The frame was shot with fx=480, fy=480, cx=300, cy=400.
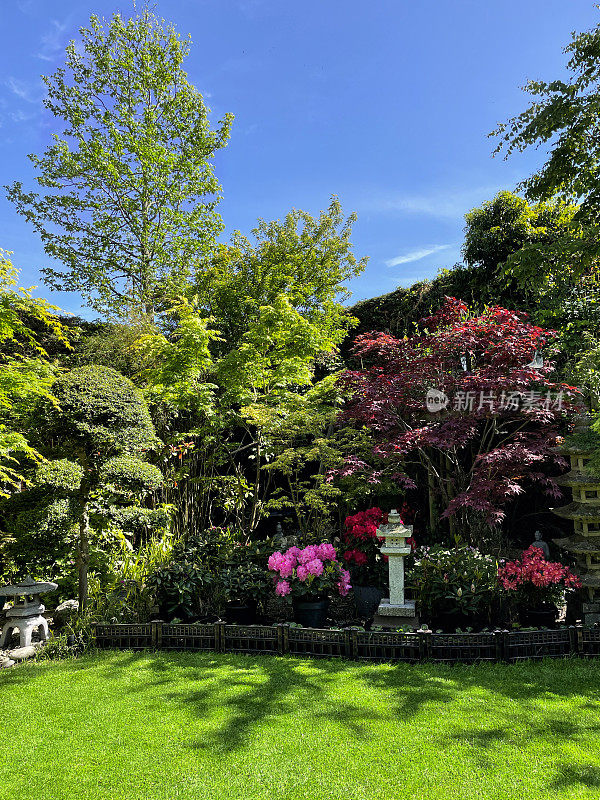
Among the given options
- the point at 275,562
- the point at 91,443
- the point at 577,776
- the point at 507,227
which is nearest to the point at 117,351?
the point at 91,443

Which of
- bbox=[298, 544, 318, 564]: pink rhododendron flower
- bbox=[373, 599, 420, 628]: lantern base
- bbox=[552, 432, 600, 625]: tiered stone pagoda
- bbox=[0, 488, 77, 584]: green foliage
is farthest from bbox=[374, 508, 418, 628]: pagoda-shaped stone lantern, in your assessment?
bbox=[0, 488, 77, 584]: green foliage

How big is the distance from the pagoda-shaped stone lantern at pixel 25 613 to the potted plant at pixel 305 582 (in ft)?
7.67

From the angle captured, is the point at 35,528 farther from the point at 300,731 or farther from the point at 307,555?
the point at 300,731

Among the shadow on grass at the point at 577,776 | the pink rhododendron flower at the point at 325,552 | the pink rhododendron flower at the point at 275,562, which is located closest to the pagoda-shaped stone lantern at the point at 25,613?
the pink rhododendron flower at the point at 275,562

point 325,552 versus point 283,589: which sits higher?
point 325,552

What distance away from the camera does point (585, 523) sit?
491 cm

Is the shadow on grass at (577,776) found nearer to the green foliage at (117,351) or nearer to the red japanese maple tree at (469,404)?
the red japanese maple tree at (469,404)

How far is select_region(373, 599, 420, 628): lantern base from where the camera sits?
470 cm

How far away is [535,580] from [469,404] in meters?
1.91

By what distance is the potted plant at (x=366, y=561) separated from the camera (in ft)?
18.3

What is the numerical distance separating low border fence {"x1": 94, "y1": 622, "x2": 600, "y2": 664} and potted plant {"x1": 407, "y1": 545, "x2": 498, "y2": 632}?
556 mm

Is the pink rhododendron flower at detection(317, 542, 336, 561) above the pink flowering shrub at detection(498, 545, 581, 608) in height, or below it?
above

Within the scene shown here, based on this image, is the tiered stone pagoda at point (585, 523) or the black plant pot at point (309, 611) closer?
the tiered stone pagoda at point (585, 523)

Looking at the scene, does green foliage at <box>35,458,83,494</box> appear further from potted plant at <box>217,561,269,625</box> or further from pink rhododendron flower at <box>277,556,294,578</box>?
pink rhododendron flower at <box>277,556,294,578</box>
